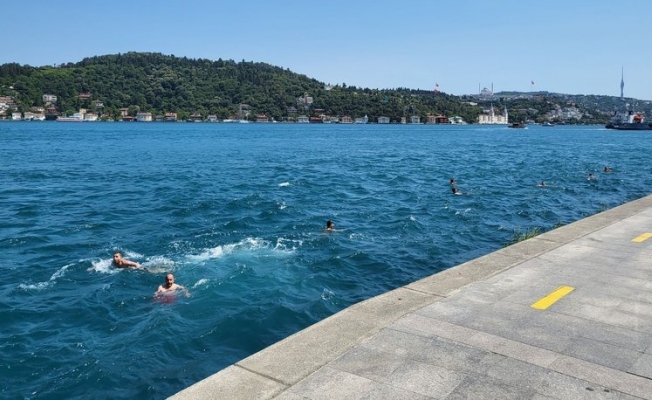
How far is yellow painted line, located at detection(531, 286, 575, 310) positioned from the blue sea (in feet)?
17.7

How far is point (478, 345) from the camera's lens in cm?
739

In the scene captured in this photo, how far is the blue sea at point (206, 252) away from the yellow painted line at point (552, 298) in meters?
5.40

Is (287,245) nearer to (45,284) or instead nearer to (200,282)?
(200,282)

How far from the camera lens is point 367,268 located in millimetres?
17094

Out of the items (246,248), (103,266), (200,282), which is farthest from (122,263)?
(246,248)

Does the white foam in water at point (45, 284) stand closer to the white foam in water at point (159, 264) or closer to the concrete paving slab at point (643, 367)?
the white foam in water at point (159, 264)

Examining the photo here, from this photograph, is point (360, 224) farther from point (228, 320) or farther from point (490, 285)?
point (490, 285)

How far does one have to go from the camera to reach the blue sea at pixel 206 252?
35.6 ft

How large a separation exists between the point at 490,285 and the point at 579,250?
13.3 feet

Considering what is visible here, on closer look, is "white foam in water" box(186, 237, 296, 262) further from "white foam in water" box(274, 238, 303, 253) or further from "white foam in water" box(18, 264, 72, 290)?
"white foam in water" box(18, 264, 72, 290)

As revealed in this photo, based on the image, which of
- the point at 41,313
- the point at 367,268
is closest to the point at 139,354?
the point at 41,313

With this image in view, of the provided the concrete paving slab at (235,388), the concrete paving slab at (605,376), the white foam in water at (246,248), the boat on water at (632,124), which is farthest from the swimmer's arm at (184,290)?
the boat on water at (632,124)

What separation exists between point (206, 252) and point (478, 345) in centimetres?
1273

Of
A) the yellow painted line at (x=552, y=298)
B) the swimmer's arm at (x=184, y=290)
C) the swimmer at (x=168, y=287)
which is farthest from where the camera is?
the swimmer's arm at (x=184, y=290)
